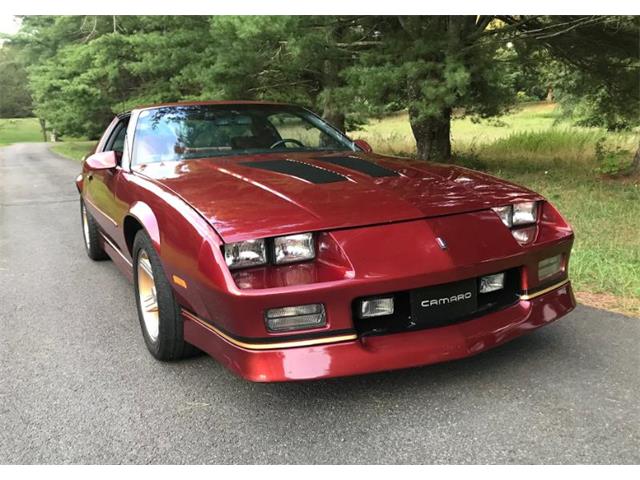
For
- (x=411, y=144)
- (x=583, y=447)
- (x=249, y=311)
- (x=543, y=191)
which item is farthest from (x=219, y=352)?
(x=411, y=144)

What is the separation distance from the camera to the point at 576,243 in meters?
5.22

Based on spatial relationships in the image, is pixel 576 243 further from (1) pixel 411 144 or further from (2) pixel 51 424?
(1) pixel 411 144

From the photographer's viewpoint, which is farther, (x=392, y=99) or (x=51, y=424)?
(x=392, y=99)

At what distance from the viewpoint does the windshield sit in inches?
150

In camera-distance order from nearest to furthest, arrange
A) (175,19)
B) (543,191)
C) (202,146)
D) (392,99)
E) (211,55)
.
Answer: (202,146), (543,191), (392,99), (211,55), (175,19)

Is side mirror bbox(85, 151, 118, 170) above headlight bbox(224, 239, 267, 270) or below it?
above

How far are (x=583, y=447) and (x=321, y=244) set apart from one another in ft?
4.28

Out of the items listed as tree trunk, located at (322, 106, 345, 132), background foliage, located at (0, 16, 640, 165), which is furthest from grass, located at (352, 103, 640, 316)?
background foliage, located at (0, 16, 640, 165)

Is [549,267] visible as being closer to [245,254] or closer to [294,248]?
[294,248]

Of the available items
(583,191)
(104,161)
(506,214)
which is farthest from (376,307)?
(583,191)

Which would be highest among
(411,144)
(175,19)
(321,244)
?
(175,19)

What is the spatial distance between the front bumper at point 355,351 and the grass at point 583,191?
1.69 meters

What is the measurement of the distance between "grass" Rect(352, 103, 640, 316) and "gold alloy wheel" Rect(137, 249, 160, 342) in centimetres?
287

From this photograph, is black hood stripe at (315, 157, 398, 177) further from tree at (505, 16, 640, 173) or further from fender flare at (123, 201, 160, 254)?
tree at (505, 16, 640, 173)
